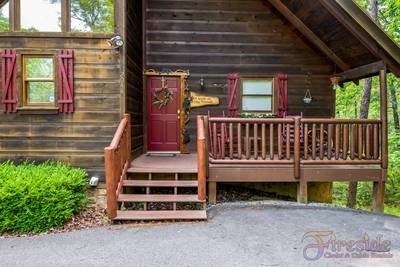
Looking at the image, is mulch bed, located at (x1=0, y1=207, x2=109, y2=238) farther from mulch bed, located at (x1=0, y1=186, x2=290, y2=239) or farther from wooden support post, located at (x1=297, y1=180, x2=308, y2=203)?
wooden support post, located at (x1=297, y1=180, x2=308, y2=203)

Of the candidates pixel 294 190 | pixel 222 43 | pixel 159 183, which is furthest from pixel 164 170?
pixel 222 43

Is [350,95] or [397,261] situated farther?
[350,95]

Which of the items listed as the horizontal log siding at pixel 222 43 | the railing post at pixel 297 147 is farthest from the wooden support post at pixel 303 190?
the horizontal log siding at pixel 222 43

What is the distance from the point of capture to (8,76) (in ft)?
17.2

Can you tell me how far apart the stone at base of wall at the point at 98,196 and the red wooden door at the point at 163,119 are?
6.73 ft

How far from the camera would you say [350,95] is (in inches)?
540

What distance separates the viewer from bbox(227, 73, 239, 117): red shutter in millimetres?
7262

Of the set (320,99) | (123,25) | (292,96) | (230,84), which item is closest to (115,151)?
(123,25)

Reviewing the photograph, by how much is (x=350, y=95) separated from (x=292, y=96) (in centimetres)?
793

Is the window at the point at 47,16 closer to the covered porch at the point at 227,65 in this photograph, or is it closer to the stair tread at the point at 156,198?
the covered porch at the point at 227,65

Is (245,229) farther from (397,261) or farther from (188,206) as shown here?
(397,261)

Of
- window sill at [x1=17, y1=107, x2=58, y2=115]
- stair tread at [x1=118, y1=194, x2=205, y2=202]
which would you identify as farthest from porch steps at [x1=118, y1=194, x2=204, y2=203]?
window sill at [x1=17, y1=107, x2=58, y2=115]

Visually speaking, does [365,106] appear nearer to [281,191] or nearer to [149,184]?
[281,191]

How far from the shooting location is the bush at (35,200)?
4.23 meters
